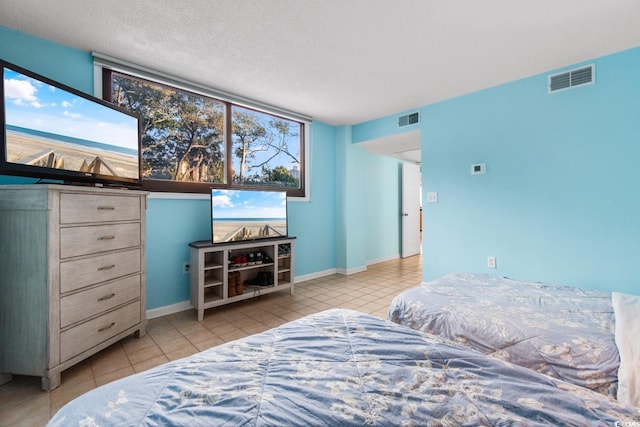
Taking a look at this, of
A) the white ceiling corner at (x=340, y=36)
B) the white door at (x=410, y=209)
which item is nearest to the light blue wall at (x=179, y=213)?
the white ceiling corner at (x=340, y=36)

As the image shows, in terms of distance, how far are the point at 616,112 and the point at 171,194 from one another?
4.17 metres

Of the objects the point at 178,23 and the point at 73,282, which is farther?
the point at 178,23

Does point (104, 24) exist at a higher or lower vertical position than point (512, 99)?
higher

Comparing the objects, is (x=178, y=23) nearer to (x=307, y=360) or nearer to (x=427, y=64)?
(x=427, y=64)

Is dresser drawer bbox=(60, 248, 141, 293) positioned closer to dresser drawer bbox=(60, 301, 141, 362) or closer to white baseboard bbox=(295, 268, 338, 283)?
dresser drawer bbox=(60, 301, 141, 362)

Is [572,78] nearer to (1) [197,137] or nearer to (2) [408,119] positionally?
(2) [408,119]

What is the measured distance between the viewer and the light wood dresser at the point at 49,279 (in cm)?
164

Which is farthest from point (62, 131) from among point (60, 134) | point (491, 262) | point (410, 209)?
point (410, 209)

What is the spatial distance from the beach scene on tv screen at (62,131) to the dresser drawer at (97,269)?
0.64 metres

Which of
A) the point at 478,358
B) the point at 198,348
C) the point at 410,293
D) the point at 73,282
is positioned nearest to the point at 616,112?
the point at 410,293

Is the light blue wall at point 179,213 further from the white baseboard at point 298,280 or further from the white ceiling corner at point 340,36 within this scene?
the white ceiling corner at point 340,36

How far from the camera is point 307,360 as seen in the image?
0.93 meters

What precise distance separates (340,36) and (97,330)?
9.06ft

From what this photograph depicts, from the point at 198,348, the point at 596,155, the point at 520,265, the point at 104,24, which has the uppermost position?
the point at 104,24
